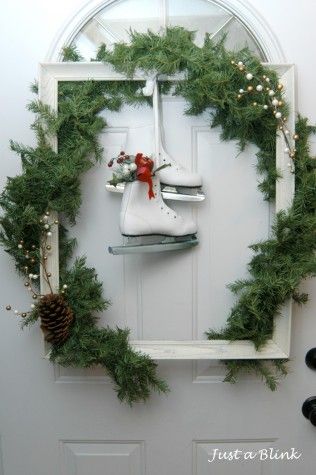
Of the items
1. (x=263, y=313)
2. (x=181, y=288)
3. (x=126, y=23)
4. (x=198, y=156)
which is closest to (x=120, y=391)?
(x=181, y=288)

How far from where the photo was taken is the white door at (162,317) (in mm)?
1071

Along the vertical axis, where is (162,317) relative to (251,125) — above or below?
below

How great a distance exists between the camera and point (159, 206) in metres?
1.03

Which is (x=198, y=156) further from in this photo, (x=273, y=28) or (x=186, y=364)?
(x=186, y=364)

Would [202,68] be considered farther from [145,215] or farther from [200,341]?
[200,341]

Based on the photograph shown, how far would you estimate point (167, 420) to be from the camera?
47.0 inches

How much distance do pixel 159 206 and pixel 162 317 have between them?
1.01 feet

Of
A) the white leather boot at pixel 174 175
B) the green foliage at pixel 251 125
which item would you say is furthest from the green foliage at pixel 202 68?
the white leather boot at pixel 174 175

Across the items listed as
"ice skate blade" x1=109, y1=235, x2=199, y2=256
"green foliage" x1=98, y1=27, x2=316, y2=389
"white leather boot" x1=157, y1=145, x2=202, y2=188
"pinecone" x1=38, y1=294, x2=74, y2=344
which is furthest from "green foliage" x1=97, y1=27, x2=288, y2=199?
"pinecone" x1=38, y1=294, x2=74, y2=344

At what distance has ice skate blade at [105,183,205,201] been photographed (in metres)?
1.05

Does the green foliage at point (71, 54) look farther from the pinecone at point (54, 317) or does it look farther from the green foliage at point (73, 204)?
the pinecone at point (54, 317)

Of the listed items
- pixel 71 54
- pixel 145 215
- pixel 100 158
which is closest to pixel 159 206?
pixel 145 215

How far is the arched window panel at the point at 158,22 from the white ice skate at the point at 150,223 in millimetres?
388

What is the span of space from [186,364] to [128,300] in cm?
24
